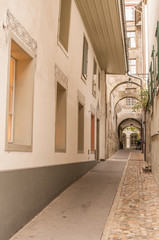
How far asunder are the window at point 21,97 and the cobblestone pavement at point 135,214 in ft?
6.53

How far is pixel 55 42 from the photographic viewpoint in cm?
747

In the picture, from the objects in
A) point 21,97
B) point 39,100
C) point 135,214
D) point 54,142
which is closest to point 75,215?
point 135,214

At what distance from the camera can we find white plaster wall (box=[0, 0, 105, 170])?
4527 millimetres

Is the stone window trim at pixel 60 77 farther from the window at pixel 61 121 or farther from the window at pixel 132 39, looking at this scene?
the window at pixel 132 39

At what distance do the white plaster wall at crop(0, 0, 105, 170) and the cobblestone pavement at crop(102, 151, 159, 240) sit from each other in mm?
1718

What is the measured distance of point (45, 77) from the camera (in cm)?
660

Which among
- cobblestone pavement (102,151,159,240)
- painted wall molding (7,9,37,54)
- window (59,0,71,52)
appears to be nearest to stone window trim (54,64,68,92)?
window (59,0,71,52)

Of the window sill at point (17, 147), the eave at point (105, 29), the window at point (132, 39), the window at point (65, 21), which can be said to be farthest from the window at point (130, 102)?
the window sill at point (17, 147)

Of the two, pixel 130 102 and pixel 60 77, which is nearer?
pixel 60 77

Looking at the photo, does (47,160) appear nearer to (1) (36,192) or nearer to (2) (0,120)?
(1) (36,192)

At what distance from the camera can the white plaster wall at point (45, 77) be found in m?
4.53

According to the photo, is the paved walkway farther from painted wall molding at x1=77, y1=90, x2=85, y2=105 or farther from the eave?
the eave

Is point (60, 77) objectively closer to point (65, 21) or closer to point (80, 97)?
point (65, 21)

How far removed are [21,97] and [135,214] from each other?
3079 mm
